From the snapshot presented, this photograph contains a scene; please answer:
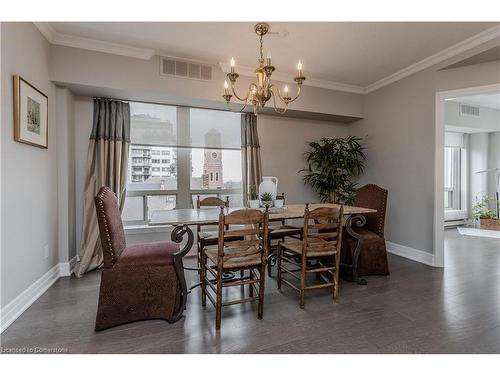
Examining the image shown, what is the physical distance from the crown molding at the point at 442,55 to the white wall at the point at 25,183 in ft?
14.7

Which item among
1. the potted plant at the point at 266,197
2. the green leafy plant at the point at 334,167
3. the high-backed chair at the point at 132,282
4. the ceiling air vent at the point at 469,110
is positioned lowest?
the high-backed chair at the point at 132,282

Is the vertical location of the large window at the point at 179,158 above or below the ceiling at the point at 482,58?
below

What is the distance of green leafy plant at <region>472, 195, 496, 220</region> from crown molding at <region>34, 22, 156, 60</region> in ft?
24.3

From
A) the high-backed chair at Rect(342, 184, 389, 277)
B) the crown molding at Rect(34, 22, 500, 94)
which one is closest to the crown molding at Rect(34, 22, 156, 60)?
the crown molding at Rect(34, 22, 500, 94)

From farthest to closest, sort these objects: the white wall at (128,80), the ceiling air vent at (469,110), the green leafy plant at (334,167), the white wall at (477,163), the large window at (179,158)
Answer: the white wall at (477,163), the ceiling air vent at (469,110), the green leafy plant at (334,167), the large window at (179,158), the white wall at (128,80)

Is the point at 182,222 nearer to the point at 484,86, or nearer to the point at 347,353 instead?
the point at 347,353

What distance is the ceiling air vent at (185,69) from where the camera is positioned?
10.7 feet

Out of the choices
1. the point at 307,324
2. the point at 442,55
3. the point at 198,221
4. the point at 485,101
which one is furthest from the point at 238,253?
the point at 485,101

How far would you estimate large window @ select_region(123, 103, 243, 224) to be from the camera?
3662mm

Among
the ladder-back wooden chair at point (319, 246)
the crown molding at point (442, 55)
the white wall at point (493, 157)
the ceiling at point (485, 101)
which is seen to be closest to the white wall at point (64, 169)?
the ladder-back wooden chair at point (319, 246)

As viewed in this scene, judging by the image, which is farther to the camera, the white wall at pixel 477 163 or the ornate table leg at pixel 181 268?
the white wall at pixel 477 163

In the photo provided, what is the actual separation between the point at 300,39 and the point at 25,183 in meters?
3.11

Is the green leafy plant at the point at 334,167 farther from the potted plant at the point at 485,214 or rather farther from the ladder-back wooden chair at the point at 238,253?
the potted plant at the point at 485,214
